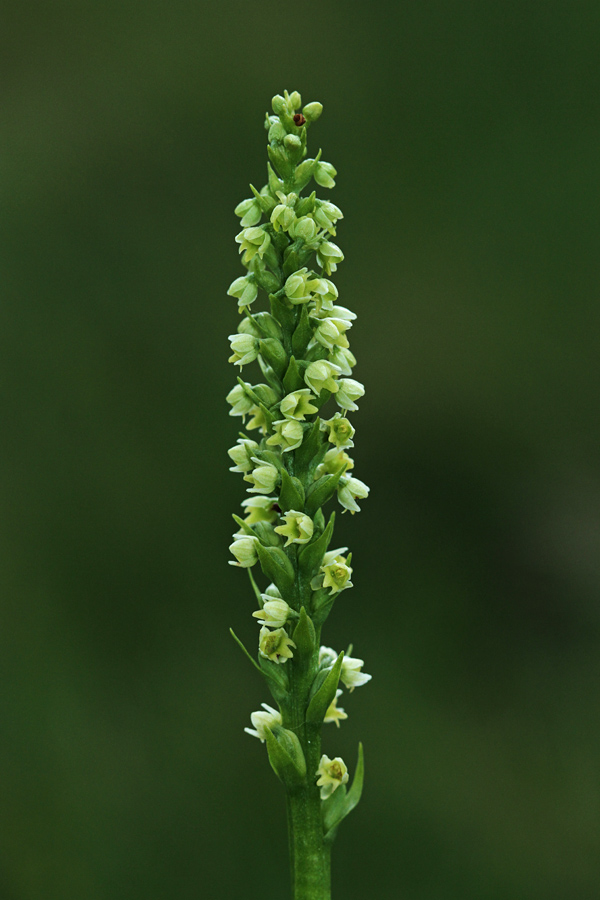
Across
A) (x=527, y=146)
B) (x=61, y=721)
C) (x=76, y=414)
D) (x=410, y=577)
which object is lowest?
(x=61, y=721)

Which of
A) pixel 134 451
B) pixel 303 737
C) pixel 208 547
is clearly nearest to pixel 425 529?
pixel 208 547

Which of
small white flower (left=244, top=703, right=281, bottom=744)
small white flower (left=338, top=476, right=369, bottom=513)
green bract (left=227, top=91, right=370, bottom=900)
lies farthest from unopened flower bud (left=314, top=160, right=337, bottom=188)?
small white flower (left=244, top=703, right=281, bottom=744)

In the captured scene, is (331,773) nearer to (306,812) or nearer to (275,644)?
(306,812)

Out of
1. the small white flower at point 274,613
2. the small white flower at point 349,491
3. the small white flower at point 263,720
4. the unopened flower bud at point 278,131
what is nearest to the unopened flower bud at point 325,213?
the unopened flower bud at point 278,131

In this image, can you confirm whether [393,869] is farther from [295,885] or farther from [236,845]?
[295,885]

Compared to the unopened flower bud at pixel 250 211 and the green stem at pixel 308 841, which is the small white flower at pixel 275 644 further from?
the unopened flower bud at pixel 250 211

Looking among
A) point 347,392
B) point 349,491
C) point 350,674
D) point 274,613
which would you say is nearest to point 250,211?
point 347,392

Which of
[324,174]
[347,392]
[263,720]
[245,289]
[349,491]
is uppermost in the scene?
[324,174]

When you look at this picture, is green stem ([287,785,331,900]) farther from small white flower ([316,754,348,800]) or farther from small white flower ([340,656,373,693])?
small white flower ([340,656,373,693])
